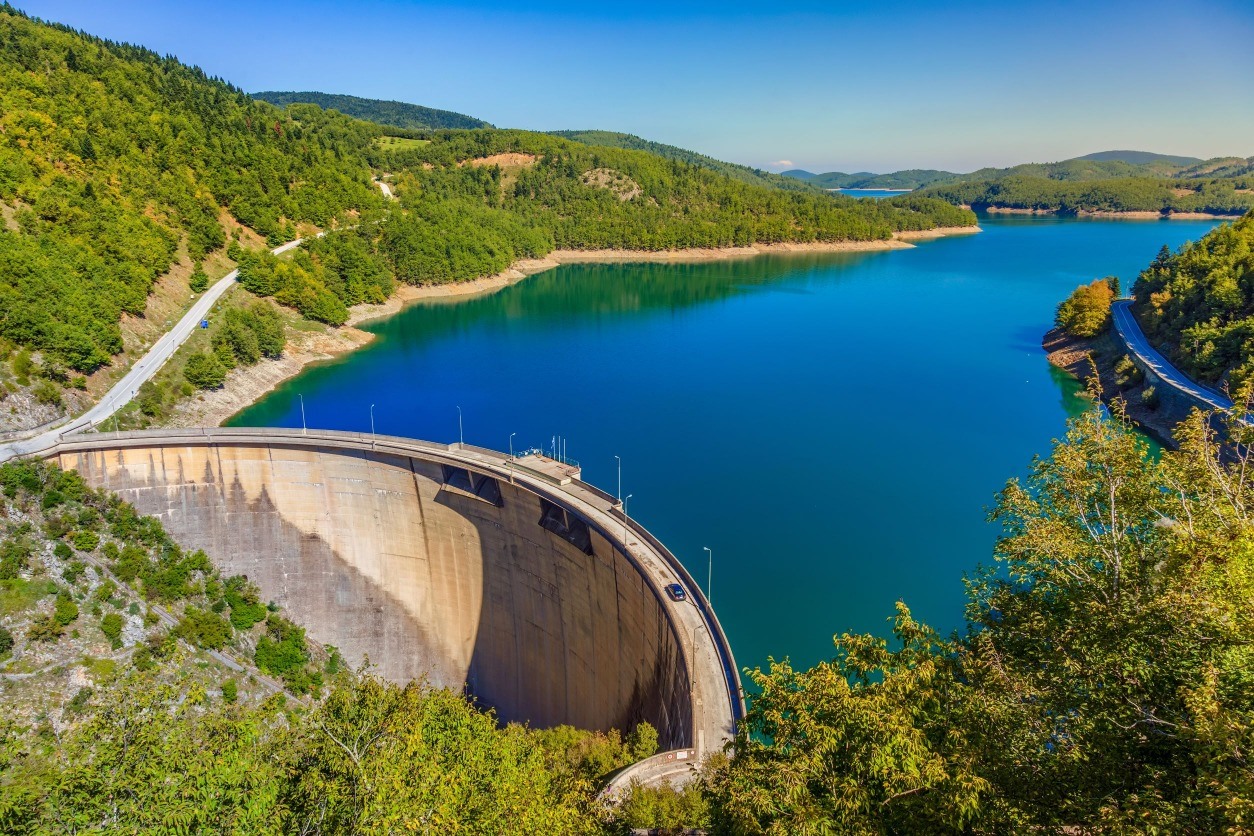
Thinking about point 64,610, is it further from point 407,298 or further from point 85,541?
point 407,298

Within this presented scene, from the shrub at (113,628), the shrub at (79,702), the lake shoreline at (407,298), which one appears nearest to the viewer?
the shrub at (79,702)

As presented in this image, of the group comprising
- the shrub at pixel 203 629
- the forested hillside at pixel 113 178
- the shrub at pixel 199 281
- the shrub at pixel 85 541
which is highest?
the forested hillside at pixel 113 178

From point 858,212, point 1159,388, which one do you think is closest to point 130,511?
point 1159,388

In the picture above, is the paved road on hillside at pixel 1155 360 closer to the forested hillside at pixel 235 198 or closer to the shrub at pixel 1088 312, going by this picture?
the shrub at pixel 1088 312

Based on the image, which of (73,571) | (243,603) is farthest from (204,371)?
(243,603)

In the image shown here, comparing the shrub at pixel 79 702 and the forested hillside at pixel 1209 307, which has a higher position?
the forested hillside at pixel 1209 307

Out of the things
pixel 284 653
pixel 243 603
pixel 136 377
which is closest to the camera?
pixel 284 653

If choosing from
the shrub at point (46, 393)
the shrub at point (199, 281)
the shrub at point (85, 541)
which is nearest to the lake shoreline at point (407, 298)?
the shrub at point (46, 393)

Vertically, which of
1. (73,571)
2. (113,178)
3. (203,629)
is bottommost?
(203,629)
